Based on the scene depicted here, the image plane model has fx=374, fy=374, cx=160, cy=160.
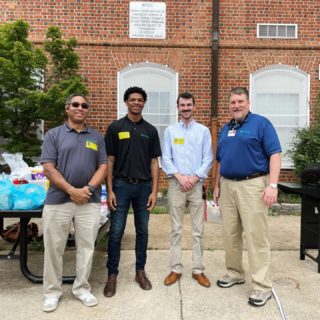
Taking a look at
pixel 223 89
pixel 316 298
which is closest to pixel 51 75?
pixel 223 89

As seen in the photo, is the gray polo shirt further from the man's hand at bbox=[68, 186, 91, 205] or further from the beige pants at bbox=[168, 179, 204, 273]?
the beige pants at bbox=[168, 179, 204, 273]

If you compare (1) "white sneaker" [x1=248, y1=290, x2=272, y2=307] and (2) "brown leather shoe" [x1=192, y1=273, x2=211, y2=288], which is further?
(2) "brown leather shoe" [x1=192, y1=273, x2=211, y2=288]

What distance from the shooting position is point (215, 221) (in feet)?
22.1

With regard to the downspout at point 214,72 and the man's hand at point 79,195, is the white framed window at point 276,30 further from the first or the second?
the man's hand at point 79,195

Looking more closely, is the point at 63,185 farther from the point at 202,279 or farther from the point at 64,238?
the point at 202,279

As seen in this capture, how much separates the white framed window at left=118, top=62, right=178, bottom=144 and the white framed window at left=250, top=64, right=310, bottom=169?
1856 mm

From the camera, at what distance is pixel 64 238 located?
134 inches

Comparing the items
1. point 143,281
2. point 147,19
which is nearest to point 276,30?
point 147,19

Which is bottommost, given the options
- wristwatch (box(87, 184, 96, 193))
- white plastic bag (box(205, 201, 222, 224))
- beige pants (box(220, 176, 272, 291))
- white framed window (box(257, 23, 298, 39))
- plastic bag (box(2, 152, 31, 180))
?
white plastic bag (box(205, 201, 222, 224))

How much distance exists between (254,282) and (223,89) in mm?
5864

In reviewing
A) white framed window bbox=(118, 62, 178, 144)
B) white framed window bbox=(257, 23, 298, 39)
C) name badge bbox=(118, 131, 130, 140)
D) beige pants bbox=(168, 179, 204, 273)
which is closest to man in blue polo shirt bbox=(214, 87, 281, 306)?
beige pants bbox=(168, 179, 204, 273)

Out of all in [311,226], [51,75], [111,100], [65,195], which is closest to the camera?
[65,195]

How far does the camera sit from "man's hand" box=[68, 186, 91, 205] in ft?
10.7

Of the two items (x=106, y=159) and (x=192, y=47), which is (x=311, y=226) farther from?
(x=192, y=47)
